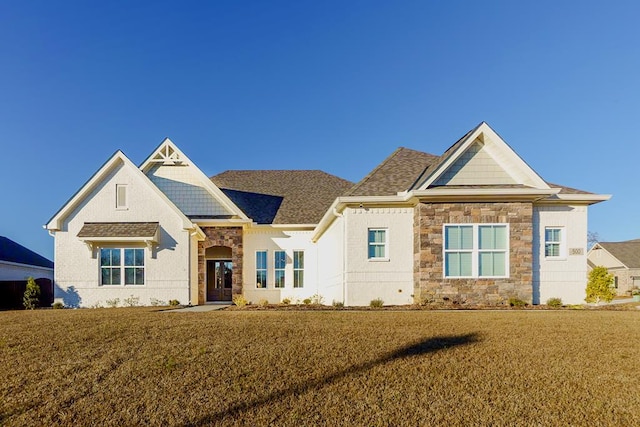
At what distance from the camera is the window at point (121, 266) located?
18.0 metres

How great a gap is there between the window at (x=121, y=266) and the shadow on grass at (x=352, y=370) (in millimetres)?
13944

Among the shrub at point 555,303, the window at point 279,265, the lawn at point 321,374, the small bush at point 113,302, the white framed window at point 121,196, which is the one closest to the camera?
the lawn at point 321,374

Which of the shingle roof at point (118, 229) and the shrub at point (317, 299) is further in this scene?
the shrub at point (317, 299)

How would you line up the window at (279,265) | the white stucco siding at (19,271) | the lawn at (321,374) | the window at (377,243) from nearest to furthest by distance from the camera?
1. the lawn at (321,374)
2. the window at (377,243)
3. the window at (279,265)
4. the white stucco siding at (19,271)

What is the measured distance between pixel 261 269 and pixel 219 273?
2.40m

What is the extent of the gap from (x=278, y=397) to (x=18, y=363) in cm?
459

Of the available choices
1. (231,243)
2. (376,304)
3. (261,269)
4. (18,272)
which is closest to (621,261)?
(376,304)

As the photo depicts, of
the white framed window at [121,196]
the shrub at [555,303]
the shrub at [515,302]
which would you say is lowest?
the shrub at [555,303]

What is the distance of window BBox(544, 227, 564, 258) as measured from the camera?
15.9 meters

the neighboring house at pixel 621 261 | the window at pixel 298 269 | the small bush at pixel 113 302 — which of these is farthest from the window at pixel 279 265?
the neighboring house at pixel 621 261

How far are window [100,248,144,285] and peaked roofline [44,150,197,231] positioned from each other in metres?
2.16

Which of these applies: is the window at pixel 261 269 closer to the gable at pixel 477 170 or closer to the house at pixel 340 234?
the house at pixel 340 234

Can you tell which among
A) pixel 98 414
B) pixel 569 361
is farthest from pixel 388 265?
pixel 98 414

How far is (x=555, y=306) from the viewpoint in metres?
14.9
